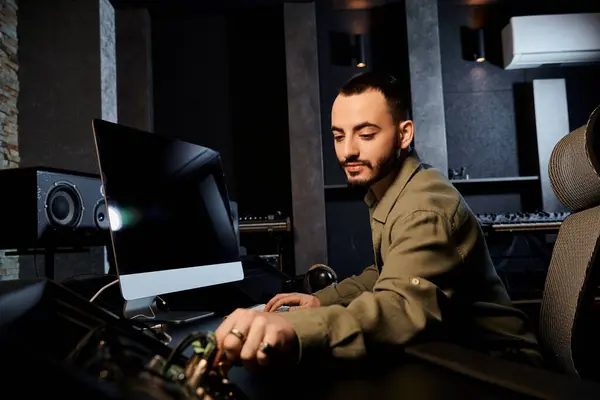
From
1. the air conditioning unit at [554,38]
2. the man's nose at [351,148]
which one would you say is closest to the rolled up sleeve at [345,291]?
the man's nose at [351,148]

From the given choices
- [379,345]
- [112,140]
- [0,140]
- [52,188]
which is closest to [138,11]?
[0,140]

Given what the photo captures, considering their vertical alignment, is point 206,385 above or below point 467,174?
below

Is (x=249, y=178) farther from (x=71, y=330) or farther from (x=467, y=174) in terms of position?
(x=71, y=330)

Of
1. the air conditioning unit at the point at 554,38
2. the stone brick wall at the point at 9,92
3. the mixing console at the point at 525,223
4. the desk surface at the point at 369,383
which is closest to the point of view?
the desk surface at the point at 369,383

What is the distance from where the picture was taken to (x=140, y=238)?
1.23 meters

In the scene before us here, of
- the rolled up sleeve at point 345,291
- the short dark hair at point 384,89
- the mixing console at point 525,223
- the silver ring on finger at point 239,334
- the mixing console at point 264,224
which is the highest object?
the short dark hair at point 384,89

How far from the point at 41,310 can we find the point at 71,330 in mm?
44

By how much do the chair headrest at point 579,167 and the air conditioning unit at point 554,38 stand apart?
395 centimetres

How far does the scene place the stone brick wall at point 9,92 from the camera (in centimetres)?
405

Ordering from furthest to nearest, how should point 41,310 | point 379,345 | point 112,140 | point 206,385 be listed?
1. point 112,140
2. point 379,345
3. point 41,310
4. point 206,385

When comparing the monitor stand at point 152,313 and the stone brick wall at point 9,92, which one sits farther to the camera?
the stone brick wall at point 9,92

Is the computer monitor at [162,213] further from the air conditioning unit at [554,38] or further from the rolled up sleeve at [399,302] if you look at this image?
the air conditioning unit at [554,38]

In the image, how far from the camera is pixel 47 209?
6.49 feet

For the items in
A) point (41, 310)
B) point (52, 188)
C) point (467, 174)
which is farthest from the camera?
point (467, 174)
